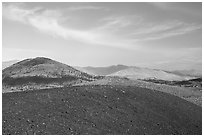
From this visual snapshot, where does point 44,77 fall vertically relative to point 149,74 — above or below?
above

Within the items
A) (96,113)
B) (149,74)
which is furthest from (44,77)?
(149,74)

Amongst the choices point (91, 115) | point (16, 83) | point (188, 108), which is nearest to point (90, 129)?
point (91, 115)

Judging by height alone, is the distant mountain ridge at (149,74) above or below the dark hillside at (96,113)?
below

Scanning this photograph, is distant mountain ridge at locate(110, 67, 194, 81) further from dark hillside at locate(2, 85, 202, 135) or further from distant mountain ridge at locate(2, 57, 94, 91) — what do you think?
dark hillside at locate(2, 85, 202, 135)

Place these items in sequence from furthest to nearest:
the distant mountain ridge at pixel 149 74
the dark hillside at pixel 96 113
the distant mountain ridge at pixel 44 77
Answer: the distant mountain ridge at pixel 149 74 → the distant mountain ridge at pixel 44 77 → the dark hillside at pixel 96 113

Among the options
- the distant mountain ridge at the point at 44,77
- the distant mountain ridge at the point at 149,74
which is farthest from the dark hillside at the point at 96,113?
the distant mountain ridge at the point at 149,74

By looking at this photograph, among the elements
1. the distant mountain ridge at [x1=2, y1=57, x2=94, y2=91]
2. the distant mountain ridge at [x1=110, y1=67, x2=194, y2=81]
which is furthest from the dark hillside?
the distant mountain ridge at [x1=110, y1=67, x2=194, y2=81]

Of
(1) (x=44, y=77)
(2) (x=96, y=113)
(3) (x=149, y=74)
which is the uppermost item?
(1) (x=44, y=77)

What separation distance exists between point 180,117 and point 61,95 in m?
9.33

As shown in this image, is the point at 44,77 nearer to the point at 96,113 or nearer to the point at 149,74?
the point at 96,113

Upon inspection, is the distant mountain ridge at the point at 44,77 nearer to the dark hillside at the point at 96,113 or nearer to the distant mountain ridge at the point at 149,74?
the dark hillside at the point at 96,113

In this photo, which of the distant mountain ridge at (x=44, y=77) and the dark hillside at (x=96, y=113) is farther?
the distant mountain ridge at (x=44, y=77)

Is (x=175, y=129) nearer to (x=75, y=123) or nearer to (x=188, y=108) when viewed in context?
(x=188, y=108)

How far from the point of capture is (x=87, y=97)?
2150 centimetres
